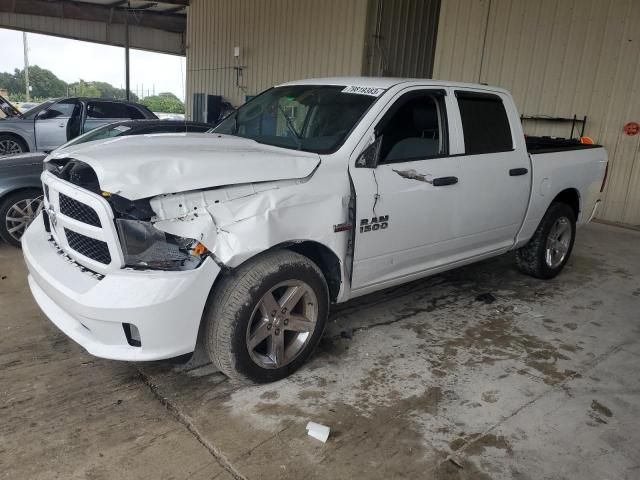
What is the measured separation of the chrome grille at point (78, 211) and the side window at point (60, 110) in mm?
8661

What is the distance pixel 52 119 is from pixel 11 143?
0.93 metres

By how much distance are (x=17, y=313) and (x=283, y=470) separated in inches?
108

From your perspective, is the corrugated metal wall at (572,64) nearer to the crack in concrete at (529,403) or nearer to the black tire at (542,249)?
the black tire at (542,249)

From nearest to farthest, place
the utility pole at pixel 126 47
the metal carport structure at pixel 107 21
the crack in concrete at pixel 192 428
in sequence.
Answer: the crack in concrete at pixel 192 428
the metal carport structure at pixel 107 21
the utility pole at pixel 126 47

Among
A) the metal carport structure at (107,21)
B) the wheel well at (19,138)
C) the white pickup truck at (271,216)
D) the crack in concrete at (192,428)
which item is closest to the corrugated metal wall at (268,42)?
the metal carport structure at (107,21)

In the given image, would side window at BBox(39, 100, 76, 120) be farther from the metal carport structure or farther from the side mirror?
the metal carport structure

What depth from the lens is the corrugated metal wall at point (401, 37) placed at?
11.6m

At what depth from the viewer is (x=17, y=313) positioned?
161 inches

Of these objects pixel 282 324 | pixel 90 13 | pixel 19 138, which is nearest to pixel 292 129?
pixel 282 324

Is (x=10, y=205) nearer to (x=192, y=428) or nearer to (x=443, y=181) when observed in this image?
(x=192, y=428)

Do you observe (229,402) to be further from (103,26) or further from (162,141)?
(103,26)

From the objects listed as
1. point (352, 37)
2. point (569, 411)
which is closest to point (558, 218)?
point (569, 411)

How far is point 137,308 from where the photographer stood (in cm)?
Result: 255

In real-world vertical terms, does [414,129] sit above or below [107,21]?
below
